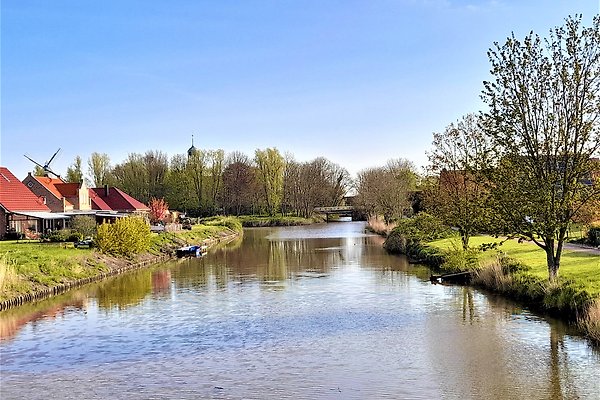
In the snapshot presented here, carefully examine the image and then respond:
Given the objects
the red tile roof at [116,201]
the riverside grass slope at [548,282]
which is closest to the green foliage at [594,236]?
the riverside grass slope at [548,282]

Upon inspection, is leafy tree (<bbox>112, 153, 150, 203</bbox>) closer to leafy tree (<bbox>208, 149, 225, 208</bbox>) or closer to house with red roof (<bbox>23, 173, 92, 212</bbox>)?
leafy tree (<bbox>208, 149, 225, 208</bbox>)

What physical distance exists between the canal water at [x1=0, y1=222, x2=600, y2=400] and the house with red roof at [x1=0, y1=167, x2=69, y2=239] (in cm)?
1828

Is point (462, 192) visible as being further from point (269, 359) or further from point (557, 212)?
point (269, 359)

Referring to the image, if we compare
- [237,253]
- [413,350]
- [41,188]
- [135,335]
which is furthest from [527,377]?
[41,188]

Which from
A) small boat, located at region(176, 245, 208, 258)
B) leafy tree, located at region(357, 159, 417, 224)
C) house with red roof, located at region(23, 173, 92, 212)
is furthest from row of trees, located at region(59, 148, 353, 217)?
small boat, located at region(176, 245, 208, 258)

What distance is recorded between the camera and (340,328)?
15453mm

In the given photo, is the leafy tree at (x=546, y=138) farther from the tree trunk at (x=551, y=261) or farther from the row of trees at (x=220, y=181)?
the row of trees at (x=220, y=181)

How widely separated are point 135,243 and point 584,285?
23366 millimetres

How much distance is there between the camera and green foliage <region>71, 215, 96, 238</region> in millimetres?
36438

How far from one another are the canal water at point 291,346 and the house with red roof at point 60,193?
2710 cm

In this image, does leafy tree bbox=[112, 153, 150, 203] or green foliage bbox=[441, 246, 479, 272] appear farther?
leafy tree bbox=[112, 153, 150, 203]

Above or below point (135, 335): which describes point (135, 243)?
above

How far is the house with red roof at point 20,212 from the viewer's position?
37.8 m

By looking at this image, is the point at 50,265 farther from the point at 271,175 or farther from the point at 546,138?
the point at 271,175
